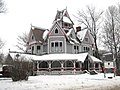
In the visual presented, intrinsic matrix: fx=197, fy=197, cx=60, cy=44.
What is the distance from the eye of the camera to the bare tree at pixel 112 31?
43.9m

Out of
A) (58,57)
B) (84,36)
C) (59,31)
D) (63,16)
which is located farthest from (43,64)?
(63,16)

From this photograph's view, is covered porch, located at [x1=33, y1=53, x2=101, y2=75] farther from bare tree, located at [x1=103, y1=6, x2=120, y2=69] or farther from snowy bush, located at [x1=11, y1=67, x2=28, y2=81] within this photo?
snowy bush, located at [x1=11, y1=67, x2=28, y2=81]

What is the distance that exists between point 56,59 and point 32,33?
31.1 feet

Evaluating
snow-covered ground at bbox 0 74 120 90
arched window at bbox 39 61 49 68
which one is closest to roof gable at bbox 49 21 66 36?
arched window at bbox 39 61 49 68

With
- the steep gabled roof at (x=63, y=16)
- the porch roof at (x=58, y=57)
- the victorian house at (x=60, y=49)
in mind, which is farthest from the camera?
the steep gabled roof at (x=63, y=16)

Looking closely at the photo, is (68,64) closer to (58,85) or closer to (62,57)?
(62,57)

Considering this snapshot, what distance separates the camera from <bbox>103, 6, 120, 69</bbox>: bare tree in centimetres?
4394

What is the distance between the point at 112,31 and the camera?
147ft

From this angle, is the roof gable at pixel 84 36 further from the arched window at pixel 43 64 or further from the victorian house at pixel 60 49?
the arched window at pixel 43 64

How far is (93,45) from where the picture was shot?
4816 cm

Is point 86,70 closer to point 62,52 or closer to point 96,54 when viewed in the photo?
point 62,52

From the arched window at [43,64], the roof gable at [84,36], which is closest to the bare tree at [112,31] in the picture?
the roof gable at [84,36]

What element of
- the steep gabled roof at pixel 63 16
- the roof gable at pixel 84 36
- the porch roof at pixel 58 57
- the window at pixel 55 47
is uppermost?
the steep gabled roof at pixel 63 16

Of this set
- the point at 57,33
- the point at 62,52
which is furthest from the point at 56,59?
the point at 57,33
